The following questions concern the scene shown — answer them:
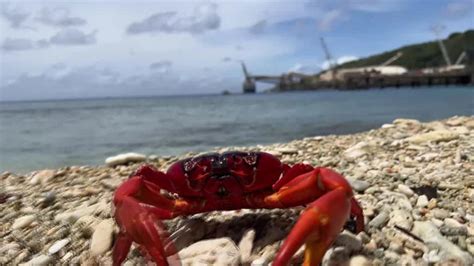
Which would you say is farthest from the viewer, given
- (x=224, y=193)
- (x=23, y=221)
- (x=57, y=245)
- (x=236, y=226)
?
(x=23, y=221)

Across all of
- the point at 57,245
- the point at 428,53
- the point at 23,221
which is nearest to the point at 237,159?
the point at 57,245

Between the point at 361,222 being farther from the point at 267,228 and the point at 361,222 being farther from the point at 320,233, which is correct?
the point at 320,233

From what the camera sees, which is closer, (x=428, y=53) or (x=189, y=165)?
(x=189, y=165)

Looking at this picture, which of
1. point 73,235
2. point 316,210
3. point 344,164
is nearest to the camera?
point 316,210

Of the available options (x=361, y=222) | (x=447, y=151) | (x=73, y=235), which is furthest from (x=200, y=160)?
(x=447, y=151)

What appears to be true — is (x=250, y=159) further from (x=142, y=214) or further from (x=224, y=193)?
(x=142, y=214)

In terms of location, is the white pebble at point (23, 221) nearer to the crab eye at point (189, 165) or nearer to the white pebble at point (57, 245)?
the white pebble at point (57, 245)

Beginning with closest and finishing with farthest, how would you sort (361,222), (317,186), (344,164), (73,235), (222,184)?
(317,186), (222,184), (361,222), (73,235), (344,164)

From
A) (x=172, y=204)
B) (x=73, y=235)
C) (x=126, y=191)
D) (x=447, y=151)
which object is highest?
(x=126, y=191)
